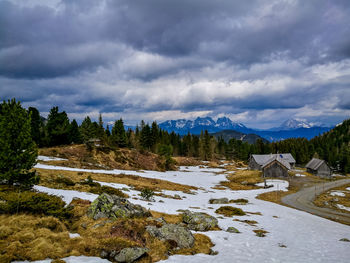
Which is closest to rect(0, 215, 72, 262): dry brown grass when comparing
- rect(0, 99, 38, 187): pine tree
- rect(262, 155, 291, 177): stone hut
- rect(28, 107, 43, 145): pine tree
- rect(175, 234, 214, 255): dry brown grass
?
rect(0, 99, 38, 187): pine tree

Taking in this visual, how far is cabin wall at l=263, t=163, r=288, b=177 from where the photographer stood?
70.3 meters

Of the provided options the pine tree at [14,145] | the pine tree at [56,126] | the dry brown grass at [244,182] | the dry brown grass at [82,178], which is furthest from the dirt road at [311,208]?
the pine tree at [56,126]

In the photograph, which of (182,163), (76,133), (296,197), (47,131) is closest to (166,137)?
(182,163)

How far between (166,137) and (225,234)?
380ft

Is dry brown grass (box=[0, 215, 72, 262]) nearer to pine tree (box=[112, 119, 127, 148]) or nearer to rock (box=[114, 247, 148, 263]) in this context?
rock (box=[114, 247, 148, 263])

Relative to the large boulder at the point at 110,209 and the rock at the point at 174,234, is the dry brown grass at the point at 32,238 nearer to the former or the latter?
the large boulder at the point at 110,209

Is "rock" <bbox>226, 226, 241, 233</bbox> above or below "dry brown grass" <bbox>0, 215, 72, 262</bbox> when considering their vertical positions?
below

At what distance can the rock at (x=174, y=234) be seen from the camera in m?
12.9

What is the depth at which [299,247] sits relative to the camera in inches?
587

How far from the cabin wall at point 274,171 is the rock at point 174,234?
214 ft

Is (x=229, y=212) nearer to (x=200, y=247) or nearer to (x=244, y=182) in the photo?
(x=200, y=247)

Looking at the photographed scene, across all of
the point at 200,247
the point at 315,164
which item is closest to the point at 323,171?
the point at 315,164

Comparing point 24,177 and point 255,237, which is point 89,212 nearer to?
point 24,177

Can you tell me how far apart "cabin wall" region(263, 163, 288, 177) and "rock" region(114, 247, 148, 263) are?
68958 mm
